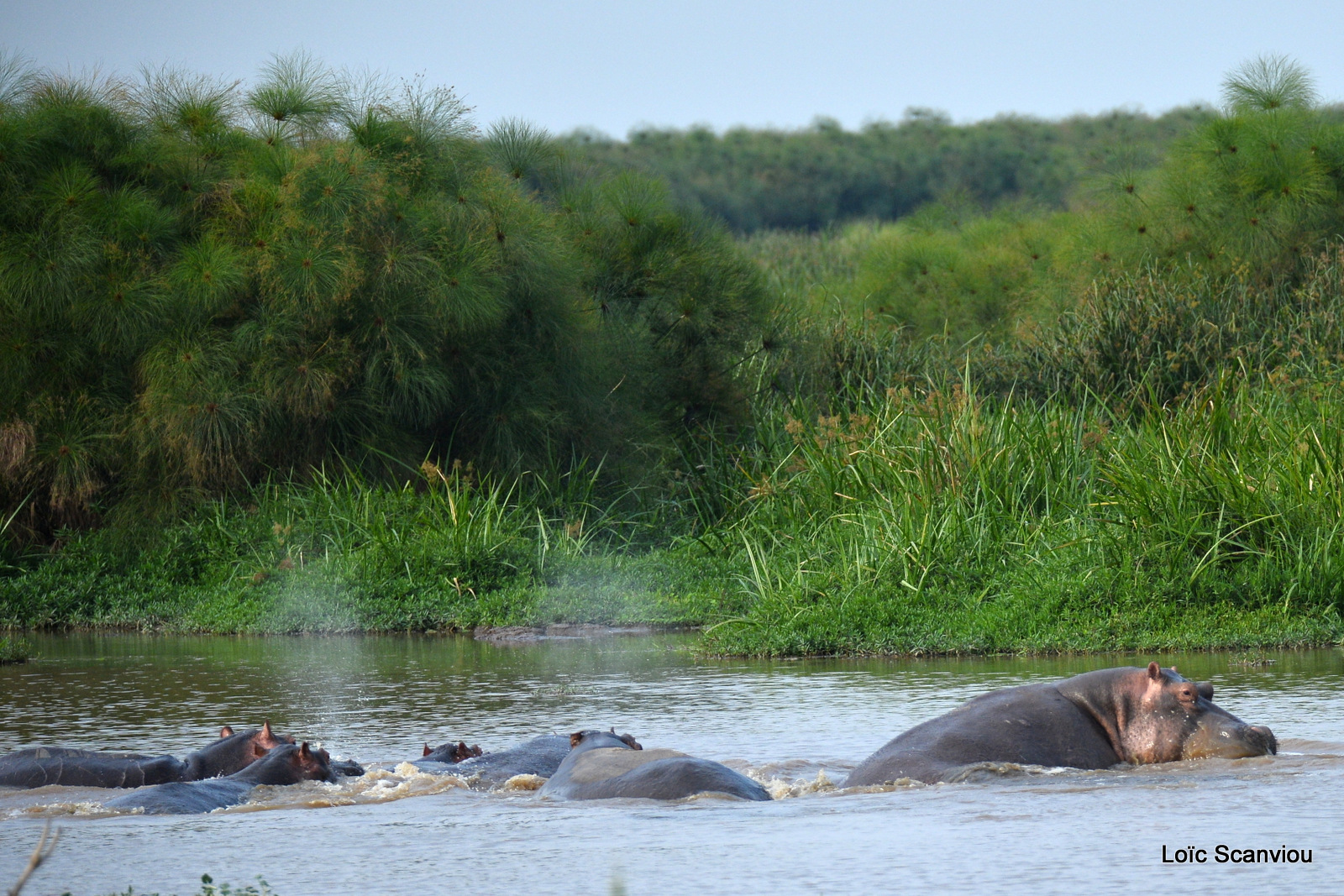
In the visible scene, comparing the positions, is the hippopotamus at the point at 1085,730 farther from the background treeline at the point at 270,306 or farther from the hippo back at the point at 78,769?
the background treeline at the point at 270,306

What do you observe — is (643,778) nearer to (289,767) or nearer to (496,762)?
(496,762)

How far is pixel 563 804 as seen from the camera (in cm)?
507

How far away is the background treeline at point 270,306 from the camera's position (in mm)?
13125

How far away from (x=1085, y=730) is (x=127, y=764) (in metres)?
3.36

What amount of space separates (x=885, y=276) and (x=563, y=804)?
18.5 m

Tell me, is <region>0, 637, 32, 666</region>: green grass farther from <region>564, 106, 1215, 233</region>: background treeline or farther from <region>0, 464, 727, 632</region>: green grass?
<region>564, 106, 1215, 233</region>: background treeline

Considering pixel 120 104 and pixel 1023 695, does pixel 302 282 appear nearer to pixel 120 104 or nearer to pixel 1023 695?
pixel 120 104

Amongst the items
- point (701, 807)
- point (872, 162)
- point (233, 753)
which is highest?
point (872, 162)

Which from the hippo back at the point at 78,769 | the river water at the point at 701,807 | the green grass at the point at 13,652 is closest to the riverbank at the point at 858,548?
the river water at the point at 701,807

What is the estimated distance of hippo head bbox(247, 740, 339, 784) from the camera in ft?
18.0

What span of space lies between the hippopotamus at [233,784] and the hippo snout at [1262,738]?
124 inches

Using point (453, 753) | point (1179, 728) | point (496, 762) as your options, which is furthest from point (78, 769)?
point (1179, 728)

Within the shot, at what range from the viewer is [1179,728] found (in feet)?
17.4

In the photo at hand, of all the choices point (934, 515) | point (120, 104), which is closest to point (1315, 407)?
point (934, 515)
